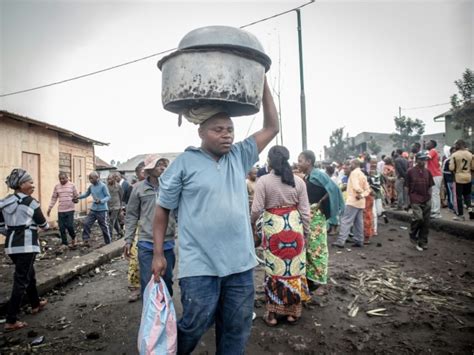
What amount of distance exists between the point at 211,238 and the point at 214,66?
1.03 meters

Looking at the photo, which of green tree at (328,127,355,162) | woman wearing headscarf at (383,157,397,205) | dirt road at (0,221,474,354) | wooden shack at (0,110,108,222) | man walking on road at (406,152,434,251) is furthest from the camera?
green tree at (328,127,355,162)

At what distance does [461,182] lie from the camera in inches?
333

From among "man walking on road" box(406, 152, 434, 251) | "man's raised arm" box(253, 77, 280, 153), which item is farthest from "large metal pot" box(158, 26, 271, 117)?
"man walking on road" box(406, 152, 434, 251)

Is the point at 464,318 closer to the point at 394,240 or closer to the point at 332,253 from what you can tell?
the point at 332,253

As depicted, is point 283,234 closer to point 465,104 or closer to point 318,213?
point 318,213

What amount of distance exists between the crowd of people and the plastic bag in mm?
85

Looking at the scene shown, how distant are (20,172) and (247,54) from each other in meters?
3.68

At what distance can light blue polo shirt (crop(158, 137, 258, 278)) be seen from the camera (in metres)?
1.92

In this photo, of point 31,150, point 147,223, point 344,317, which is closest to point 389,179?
point 344,317

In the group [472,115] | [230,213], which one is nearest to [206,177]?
[230,213]

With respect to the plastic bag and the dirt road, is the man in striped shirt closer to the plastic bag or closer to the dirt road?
the dirt road

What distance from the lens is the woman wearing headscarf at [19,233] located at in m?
3.72

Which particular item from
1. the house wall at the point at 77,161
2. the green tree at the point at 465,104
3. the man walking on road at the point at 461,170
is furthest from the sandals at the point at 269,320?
the green tree at the point at 465,104

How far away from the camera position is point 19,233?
3816 mm
